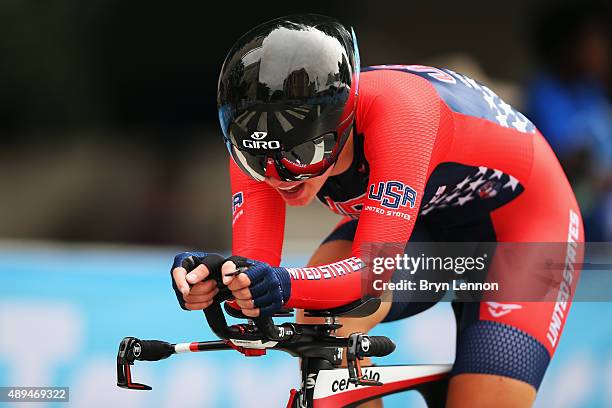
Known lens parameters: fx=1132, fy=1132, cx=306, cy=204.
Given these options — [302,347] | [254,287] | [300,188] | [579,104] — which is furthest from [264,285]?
[579,104]

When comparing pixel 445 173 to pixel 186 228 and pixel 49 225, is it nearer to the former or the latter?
pixel 186 228

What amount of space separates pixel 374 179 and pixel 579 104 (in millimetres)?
3757

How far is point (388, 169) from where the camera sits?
A: 397 cm

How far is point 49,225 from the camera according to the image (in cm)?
1325

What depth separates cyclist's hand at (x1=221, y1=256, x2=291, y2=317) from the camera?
3.46 m

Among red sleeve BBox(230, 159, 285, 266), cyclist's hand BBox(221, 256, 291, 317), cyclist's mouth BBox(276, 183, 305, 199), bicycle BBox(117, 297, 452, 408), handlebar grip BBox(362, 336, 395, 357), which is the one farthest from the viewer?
red sleeve BBox(230, 159, 285, 266)

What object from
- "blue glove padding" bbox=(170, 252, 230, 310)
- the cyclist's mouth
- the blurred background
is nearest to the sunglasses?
the cyclist's mouth

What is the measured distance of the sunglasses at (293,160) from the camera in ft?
12.5

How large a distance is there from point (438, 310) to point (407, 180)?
3.06m

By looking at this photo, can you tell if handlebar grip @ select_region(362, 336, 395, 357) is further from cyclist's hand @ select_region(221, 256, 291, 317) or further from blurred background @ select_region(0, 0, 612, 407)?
blurred background @ select_region(0, 0, 612, 407)

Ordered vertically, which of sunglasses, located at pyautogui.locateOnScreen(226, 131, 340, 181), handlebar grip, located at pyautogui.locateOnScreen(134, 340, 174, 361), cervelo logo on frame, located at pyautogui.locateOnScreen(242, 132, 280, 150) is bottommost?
handlebar grip, located at pyautogui.locateOnScreen(134, 340, 174, 361)

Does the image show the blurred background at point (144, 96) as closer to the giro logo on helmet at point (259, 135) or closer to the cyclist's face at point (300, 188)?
the cyclist's face at point (300, 188)

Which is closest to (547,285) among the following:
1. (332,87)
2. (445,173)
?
(445,173)

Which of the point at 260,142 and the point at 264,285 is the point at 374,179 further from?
the point at 264,285
